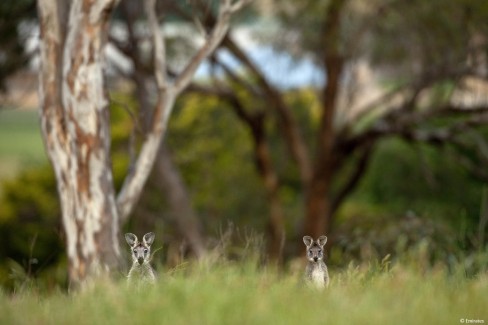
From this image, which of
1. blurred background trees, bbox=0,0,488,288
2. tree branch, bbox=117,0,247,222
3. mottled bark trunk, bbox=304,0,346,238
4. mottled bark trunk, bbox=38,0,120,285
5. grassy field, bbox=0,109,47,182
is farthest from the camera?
grassy field, bbox=0,109,47,182

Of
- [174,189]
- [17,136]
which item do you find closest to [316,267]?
[174,189]

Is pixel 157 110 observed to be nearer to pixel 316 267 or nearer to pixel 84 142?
pixel 84 142

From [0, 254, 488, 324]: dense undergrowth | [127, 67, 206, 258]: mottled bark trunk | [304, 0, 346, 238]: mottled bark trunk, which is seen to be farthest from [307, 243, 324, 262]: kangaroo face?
[304, 0, 346, 238]: mottled bark trunk

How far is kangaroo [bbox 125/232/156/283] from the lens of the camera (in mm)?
6824

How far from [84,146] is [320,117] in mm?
12262

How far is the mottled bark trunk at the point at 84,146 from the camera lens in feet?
33.1

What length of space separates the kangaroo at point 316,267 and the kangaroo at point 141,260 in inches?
43.4

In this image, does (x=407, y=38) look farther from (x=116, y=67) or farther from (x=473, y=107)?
(x=116, y=67)

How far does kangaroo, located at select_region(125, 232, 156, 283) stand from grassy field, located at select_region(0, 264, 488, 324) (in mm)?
374

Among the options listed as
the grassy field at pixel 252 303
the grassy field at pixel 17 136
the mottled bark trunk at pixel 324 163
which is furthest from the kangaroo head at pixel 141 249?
the grassy field at pixel 17 136

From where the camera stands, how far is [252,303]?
5.56 metres

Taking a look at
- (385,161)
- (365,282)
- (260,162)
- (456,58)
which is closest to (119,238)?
(365,282)

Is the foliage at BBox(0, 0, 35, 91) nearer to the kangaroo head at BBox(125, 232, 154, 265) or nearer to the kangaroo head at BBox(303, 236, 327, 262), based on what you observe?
the kangaroo head at BBox(125, 232, 154, 265)

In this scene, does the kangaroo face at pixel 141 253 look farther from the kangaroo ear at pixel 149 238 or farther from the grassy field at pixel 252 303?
the grassy field at pixel 252 303
